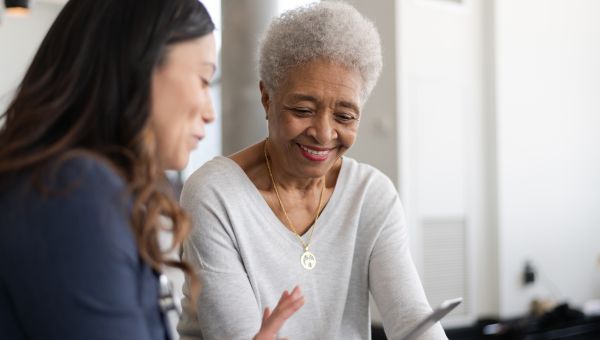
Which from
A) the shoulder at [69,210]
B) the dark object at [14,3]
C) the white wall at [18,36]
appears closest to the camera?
the shoulder at [69,210]

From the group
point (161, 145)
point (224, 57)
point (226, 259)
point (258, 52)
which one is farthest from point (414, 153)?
point (161, 145)

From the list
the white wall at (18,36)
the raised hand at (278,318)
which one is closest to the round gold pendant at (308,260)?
the raised hand at (278,318)

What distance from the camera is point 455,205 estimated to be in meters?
4.82

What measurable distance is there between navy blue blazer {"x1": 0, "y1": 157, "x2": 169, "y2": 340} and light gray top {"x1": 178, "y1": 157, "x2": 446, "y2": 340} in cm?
71

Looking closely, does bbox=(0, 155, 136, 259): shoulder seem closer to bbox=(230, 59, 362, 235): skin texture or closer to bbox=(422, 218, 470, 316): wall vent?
bbox=(230, 59, 362, 235): skin texture

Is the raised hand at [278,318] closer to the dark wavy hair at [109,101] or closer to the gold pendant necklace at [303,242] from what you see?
the dark wavy hair at [109,101]

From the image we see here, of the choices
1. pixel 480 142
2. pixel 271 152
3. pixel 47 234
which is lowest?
pixel 480 142

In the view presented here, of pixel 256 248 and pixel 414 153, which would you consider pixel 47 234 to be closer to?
pixel 256 248

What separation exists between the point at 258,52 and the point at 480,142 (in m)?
3.31

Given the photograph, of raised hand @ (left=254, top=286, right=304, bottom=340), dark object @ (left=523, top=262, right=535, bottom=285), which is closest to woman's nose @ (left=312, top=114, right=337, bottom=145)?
raised hand @ (left=254, top=286, right=304, bottom=340)

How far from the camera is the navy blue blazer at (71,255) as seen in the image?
2.68ft

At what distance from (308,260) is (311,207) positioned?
0.54 feet

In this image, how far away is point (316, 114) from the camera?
1748mm

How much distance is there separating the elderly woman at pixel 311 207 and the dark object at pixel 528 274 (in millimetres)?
3455
